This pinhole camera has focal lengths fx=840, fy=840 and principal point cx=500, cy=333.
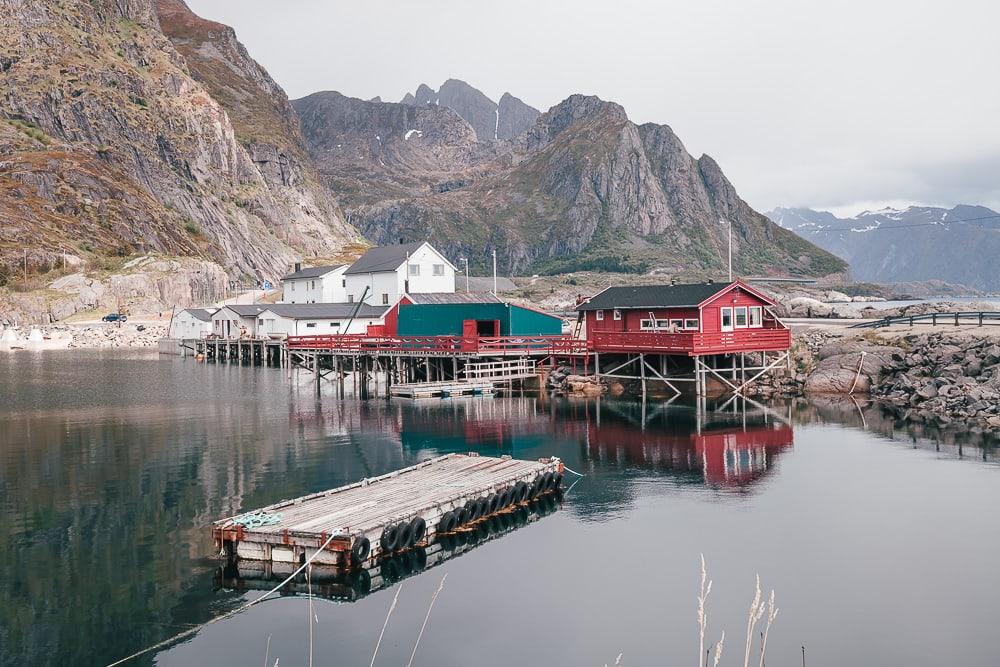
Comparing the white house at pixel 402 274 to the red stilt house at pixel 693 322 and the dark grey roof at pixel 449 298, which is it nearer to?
the dark grey roof at pixel 449 298

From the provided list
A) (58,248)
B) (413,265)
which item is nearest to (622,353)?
(413,265)

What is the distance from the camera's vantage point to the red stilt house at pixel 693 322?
51000 mm

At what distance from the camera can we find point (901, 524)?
2556cm

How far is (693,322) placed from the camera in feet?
171

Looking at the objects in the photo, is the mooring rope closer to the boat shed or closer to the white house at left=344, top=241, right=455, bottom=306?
the boat shed

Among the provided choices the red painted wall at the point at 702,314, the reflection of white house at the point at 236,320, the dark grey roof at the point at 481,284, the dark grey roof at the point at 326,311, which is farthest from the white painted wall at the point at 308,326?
the red painted wall at the point at 702,314

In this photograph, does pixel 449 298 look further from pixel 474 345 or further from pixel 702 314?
pixel 702 314

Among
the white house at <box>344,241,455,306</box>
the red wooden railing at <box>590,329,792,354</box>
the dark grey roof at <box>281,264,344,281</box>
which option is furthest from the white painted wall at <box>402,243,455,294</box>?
the red wooden railing at <box>590,329,792,354</box>

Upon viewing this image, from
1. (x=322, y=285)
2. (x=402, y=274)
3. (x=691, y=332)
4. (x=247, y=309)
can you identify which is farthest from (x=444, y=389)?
(x=247, y=309)

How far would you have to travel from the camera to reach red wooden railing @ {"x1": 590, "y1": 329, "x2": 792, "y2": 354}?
5022 centimetres

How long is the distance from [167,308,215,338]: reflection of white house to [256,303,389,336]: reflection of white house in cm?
1230

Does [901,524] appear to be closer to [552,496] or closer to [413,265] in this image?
[552,496]

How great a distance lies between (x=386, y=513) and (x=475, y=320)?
127 ft

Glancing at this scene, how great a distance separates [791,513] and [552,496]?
25.6 feet
